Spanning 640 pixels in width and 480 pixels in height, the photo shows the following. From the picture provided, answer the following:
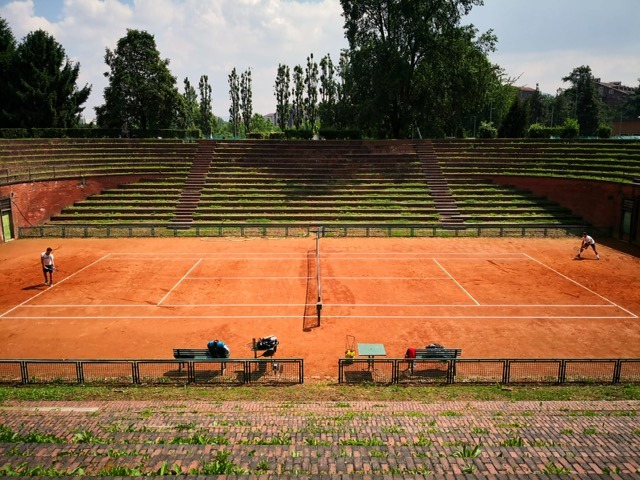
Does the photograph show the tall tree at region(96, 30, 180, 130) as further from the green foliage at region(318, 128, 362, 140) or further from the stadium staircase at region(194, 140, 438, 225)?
the green foliage at region(318, 128, 362, 140)

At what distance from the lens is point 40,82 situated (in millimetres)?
53188

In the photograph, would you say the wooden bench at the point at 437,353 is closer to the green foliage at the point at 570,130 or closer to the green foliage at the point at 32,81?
the green foliage at the point at 570,130

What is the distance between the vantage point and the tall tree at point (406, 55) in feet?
156

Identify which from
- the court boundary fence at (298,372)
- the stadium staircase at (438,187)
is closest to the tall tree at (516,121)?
the stadium staircase at (438,187)

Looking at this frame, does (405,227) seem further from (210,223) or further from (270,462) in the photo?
(270,462)

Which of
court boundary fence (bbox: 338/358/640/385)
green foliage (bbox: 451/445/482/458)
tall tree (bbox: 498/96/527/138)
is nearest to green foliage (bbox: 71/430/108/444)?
court boundary fence (bbox: 338/358/640/385)

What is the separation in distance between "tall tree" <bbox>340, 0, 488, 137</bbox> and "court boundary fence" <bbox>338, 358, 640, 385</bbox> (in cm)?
3902

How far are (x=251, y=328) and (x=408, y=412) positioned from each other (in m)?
8.32

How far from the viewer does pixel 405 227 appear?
1382 inches

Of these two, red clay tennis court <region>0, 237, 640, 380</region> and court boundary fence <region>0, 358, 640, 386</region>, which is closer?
court boundary fence <region>0, 358, 640, 386</region>

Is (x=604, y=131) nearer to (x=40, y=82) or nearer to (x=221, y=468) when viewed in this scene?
(x=221, y=468)

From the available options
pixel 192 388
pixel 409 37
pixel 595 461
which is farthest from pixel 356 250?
pixel 409 37

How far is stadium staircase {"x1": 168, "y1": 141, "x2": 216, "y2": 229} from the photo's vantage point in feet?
122

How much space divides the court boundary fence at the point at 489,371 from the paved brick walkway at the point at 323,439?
→ 165 centimetres
